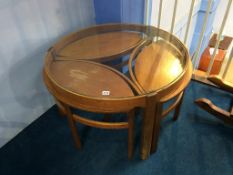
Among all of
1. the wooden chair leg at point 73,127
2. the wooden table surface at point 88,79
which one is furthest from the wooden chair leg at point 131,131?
the wooden chair leg at point 73,127

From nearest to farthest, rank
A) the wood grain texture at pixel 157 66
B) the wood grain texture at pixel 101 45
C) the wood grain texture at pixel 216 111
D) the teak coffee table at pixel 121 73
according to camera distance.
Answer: the teak coffee table at pixel 121 73
the wood grain texture at pixel 157 66
the wood grain texture at pixel 101 45
the wood grain texture at pixel 216 111

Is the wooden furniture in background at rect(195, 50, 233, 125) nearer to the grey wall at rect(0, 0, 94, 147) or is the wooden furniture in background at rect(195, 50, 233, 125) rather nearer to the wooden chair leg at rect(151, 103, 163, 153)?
the wooden chair leg at rect(151, 103, 163, 153)

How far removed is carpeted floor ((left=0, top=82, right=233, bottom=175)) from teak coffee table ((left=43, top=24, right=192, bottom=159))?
0.11m

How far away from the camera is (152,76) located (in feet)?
3.72

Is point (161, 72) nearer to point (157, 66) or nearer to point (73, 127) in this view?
point (157, 66)

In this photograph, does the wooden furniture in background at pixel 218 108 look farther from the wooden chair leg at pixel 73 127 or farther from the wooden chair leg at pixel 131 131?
the wooden chair leg at pixel 73 127

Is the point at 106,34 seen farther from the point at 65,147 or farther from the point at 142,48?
the point at 65,147

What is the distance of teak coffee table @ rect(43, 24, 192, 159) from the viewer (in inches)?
38.5

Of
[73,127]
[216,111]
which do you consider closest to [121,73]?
[73,127]

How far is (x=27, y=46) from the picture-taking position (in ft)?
4.28

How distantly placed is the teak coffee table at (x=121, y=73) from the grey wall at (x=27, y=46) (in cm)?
16

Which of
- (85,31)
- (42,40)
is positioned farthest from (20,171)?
(85,31)

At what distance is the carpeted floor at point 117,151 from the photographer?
128 centimetres

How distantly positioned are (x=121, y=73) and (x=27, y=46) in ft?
2.12
